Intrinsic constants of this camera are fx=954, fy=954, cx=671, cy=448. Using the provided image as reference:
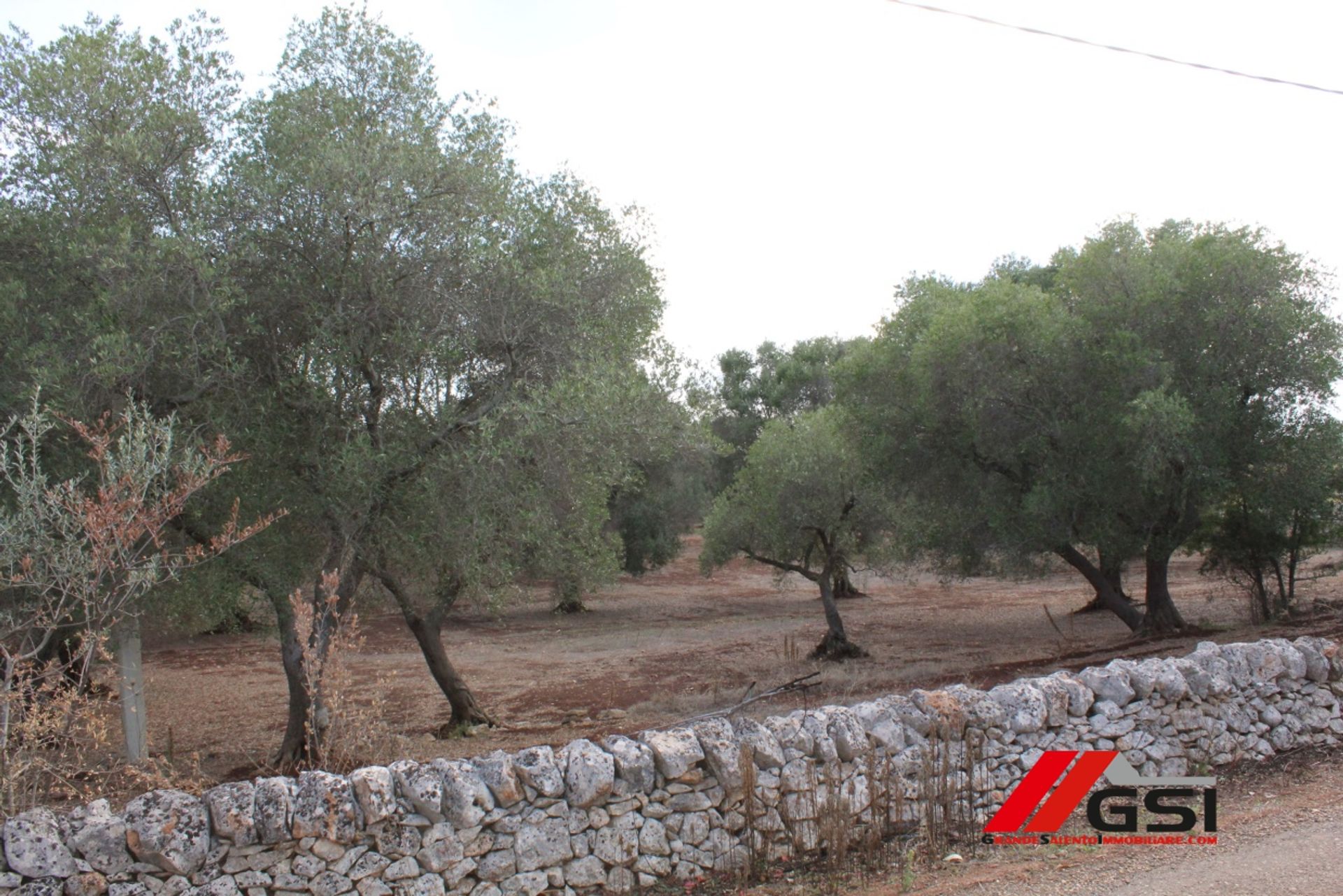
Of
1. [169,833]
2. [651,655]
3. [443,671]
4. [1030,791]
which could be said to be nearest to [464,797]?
[169,833]

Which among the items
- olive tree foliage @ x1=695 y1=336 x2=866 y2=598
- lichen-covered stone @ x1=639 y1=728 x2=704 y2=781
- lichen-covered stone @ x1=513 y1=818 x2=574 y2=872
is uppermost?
olive tree foliage @ x1=695 y1=336 x2=866 y2=598

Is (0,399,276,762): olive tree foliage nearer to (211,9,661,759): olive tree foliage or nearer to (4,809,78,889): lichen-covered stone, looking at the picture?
(4,809,78,889): lichen-covered stone

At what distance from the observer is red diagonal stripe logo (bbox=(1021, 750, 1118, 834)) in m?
6.60

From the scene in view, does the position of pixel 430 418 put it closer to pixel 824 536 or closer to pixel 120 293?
pixel 120 293

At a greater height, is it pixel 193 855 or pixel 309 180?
pixel 309 180

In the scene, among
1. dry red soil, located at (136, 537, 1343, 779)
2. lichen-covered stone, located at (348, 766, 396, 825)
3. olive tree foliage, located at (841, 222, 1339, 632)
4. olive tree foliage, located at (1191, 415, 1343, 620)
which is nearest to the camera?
lichen-covered stone, located at (348, 766, 396, 825)

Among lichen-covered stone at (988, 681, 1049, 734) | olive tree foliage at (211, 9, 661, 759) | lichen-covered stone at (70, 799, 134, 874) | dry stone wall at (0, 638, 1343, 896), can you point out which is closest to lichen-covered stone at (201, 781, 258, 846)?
dry stone wall at (0, 638, 1343, 896)

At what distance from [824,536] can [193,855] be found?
1822cm

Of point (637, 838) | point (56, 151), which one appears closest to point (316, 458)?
point (56, 151)

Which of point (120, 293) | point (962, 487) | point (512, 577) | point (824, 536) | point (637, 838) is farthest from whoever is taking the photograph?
point (824, 536)

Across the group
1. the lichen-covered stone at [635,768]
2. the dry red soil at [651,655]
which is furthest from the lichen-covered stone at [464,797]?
the dry red soil at [651,655]

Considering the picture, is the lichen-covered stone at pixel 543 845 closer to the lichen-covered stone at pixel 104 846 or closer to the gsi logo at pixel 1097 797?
the lichen-covered stone at pixel 104 846

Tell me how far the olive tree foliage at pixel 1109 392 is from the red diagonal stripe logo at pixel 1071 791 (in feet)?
27.4

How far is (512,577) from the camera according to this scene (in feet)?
35.7
